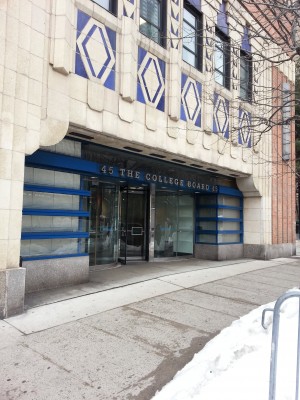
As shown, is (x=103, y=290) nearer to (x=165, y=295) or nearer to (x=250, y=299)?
(x=165, y=295)

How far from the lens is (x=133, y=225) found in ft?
34.1

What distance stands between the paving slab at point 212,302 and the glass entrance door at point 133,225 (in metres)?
3.53

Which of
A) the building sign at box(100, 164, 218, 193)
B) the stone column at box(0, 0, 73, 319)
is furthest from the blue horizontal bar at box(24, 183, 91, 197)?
the stone column at box(0, 0, 73, 319)

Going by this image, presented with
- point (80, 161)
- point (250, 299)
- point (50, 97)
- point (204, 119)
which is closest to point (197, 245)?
point (204, 119)

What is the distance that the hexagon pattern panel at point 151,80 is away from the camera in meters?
7.58

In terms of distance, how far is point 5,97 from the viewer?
16.7 ft

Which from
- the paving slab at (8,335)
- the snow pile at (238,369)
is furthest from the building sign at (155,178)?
the snow pile at (238,369)

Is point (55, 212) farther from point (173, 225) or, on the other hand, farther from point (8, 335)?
point (173, 225)

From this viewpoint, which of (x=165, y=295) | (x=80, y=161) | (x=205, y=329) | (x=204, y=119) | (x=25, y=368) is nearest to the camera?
(x=25, y=368)

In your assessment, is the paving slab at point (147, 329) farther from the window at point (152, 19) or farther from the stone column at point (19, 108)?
the window at point (152, 19)

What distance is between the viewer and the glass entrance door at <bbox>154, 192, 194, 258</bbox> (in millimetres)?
11219

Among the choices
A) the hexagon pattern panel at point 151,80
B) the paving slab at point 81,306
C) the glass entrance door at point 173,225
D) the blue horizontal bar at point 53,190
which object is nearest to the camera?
the paving slab at point 81,306

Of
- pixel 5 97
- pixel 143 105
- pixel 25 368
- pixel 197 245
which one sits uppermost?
pixel 143 105

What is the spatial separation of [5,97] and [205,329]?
15.2 ft
